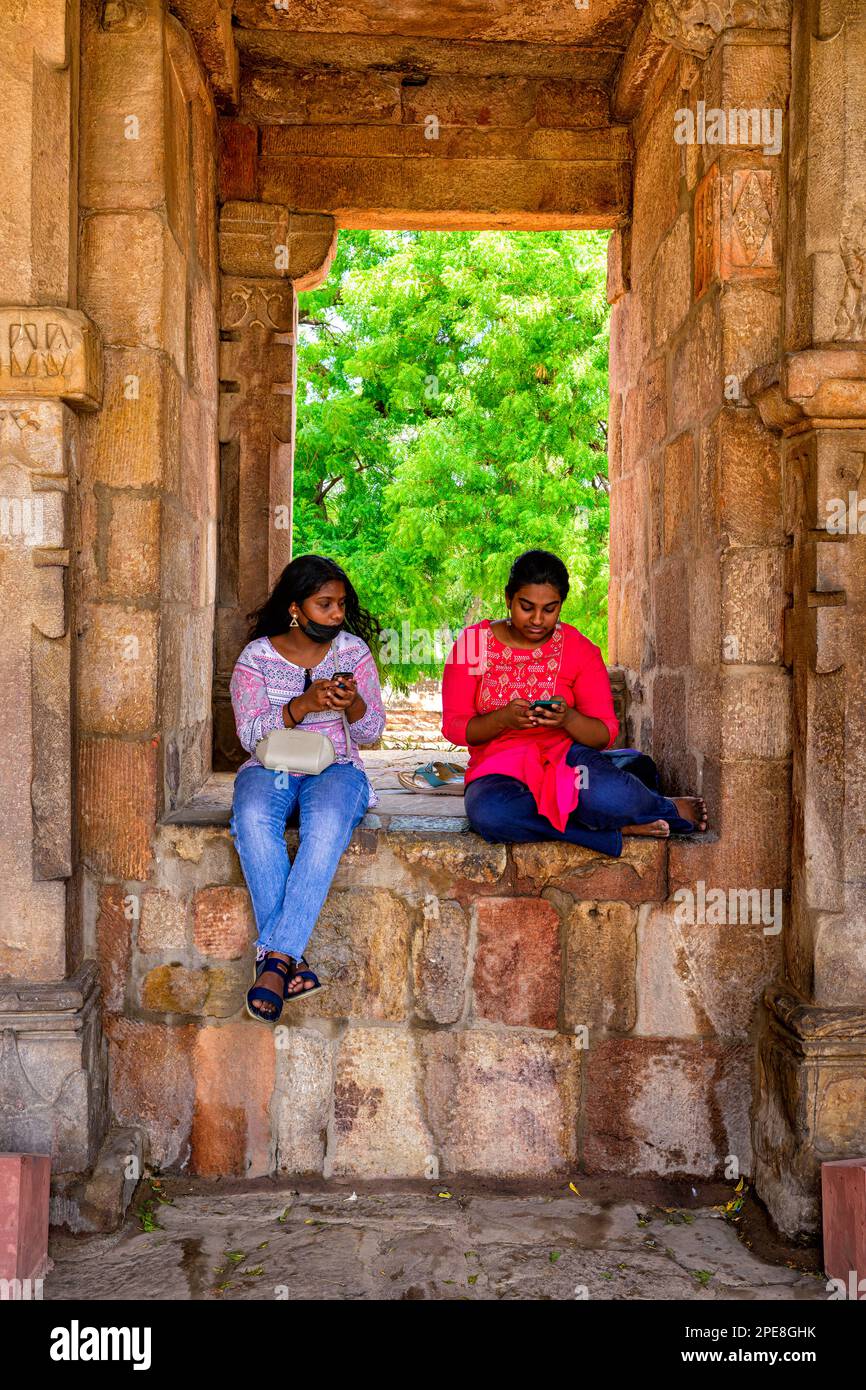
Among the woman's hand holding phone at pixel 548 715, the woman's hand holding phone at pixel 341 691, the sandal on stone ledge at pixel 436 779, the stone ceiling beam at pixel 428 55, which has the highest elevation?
the stone ceiling beam at pixel 428 55

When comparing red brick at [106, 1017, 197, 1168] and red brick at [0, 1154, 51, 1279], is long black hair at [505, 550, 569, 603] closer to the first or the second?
red brick at [106, 1017, 197, 1168]

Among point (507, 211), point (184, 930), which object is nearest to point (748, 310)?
point (507, 211)

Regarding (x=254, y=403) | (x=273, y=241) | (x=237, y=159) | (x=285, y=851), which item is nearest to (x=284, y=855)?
(x=285, y=851)

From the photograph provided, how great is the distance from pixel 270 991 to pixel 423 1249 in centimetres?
76

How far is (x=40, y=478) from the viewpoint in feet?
8.98

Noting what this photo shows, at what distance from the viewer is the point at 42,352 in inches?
106

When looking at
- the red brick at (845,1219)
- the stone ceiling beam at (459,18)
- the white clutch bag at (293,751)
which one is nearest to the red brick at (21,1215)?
the white clutch bag at (293,751)

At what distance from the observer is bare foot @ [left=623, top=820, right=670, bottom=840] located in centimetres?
303

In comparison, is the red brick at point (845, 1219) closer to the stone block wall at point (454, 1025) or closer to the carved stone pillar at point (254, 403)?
the stone block wall at point (454, 1025)

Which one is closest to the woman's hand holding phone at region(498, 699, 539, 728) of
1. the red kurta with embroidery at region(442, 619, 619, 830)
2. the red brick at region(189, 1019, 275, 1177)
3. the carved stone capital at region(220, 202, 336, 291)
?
the red kurta with embroidery at region(442, 619, 619, 830)

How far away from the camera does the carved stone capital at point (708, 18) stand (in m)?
2.90

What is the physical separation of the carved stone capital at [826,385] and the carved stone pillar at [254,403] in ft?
6.75

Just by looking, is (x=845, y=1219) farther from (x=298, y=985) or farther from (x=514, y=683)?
(x=514, y=683)

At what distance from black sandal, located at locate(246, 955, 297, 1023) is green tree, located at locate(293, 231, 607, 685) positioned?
6.06m
